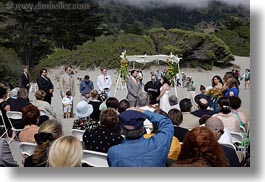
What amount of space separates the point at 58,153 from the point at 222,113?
7.58 ft

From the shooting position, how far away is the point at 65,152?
2973 millimetres

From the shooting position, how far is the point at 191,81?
1323cm

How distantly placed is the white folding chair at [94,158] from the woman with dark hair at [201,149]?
0.85 metres

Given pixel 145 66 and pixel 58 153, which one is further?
pixel 145 66

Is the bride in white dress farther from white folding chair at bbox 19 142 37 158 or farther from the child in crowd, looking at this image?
white folding chair at bbox 19 142 37 158

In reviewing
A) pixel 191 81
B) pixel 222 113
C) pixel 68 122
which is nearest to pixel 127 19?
pixel 191 81

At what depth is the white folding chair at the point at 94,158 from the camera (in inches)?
145

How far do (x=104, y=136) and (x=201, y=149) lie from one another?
3.27 ft

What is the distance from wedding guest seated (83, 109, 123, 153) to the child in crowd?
190 inches

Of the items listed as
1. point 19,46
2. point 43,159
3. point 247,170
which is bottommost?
point 247,170

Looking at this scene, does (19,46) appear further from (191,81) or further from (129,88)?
(191,81)

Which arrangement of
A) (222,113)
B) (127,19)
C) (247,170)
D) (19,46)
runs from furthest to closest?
(127,19), (19,46), (222,113), (247,170)

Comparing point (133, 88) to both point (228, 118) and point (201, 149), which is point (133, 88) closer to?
point (228, 118)

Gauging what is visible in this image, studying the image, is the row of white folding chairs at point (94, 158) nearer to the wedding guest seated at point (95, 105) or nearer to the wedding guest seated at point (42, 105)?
the wedding guest seated at point (95, 105)
